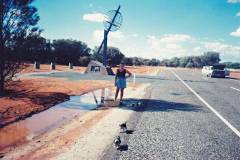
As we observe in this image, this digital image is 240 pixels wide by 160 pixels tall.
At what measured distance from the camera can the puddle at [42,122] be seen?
6828 millimetres

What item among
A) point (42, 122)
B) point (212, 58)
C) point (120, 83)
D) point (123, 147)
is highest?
point (212, 58)

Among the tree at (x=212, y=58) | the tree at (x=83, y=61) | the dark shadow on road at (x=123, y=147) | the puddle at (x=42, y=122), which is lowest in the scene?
the puddle at (x=42, y=122)

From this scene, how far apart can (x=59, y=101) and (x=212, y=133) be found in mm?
7568

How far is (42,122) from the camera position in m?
8.58

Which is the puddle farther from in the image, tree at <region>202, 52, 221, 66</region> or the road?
tree at <region>202, 52, 221, 66</region>

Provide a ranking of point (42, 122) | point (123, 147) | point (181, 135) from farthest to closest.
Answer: point (42, 122) < point (181, 135) < point (123, 147)

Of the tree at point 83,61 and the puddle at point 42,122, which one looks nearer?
the puddle at point 42,122

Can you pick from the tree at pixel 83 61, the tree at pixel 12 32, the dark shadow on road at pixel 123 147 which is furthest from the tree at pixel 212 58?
the dark shadow on road at pixel 123 147

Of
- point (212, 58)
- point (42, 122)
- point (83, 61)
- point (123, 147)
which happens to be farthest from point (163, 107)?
point (212, 58)

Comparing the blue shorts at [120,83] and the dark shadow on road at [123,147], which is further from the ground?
the blue shorts at [120,83]

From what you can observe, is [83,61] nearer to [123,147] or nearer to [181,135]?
[181,135]

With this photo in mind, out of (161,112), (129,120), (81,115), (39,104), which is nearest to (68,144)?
(129,120)

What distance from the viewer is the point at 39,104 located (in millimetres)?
11141

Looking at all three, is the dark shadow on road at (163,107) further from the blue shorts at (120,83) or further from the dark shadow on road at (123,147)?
the dark shadow on road at (123,147)
